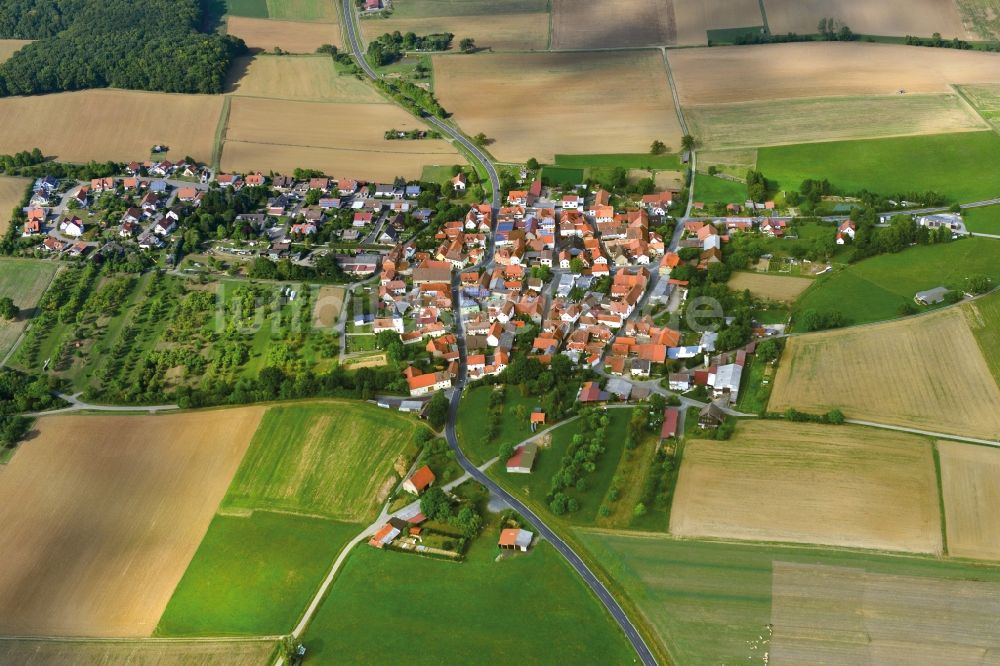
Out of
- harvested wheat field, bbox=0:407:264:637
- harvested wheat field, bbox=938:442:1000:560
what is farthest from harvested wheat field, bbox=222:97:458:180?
harvested wheat field, bbox=938:442:1000:560

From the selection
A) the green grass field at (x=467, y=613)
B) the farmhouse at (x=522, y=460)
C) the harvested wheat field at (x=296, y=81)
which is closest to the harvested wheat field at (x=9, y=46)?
the harvested wheat field at (x=296, y=81)

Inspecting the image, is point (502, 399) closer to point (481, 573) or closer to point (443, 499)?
point (443, 499)

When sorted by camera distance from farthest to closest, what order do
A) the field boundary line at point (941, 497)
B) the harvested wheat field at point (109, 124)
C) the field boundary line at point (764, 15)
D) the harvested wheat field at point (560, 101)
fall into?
the field boundary line at point (764, 15), the harvested wheat field at point (109, 124), the harvested wheat field at point (560, 101), the field boundary line at point (941, 497)

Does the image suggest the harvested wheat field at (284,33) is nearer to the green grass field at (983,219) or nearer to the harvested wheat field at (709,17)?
the harvested wheat field at (709,17)

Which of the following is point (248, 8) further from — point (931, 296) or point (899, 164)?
point (931, 296)

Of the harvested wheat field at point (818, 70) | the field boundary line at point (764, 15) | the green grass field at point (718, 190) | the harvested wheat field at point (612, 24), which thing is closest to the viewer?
the green grass field at point (718, 190)

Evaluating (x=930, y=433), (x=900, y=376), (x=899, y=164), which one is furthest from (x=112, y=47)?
(x=930, y=433)
